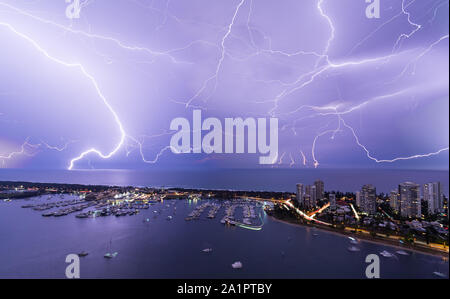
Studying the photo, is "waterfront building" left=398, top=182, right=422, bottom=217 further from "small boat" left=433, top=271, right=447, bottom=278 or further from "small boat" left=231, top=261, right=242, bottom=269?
"small boat" left=231, top=261, right=242, bottom=269

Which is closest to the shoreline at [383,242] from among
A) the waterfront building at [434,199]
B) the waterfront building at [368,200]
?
the waterfront building at [368,200]

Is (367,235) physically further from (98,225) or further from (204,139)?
(98,225)

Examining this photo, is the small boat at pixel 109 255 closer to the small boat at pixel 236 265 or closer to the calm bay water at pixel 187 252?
the calm bay water at pixel 187 252

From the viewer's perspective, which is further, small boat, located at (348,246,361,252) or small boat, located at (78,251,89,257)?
small boat, located at (348,246,361,252)

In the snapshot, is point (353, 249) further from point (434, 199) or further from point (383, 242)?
point (434, 199)

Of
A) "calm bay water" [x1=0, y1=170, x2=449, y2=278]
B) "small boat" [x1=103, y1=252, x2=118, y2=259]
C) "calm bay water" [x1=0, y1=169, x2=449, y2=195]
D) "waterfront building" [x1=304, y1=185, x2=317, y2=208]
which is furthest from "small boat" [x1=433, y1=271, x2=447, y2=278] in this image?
"calm bay water" [x1=0, y1=169, x2=449, y2=195]
